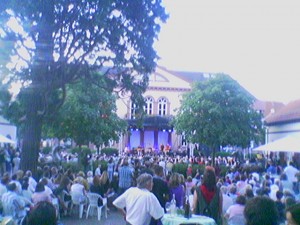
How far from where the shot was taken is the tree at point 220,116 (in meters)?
34.3

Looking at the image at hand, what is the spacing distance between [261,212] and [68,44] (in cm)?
1533

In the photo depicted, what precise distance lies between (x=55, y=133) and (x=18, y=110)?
12.5m

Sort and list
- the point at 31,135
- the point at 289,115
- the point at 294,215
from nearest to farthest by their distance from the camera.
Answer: the point at 294,215 → the point at 31,135 → the point at 289,115

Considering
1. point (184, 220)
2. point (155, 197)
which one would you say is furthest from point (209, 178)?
point (155, 197)

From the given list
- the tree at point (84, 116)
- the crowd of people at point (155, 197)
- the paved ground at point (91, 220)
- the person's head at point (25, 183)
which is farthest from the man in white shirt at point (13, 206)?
the tree at point (84, 116)

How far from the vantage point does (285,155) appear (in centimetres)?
3534

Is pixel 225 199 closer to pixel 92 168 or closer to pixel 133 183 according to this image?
pixel 133 183

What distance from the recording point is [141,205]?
6789 millimetres

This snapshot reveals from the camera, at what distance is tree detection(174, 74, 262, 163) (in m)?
34.3

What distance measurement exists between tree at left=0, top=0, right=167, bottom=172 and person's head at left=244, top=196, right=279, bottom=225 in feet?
45.2

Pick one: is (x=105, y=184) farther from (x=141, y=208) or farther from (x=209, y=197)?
(x=141, y=208)

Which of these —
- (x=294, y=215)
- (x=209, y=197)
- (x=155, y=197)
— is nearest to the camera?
(x=294, y=215)

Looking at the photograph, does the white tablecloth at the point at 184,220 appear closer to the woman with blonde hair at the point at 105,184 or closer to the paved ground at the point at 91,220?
the paved ground at the point at 91,220

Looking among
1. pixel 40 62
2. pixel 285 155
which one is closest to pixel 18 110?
pixel 40 62
